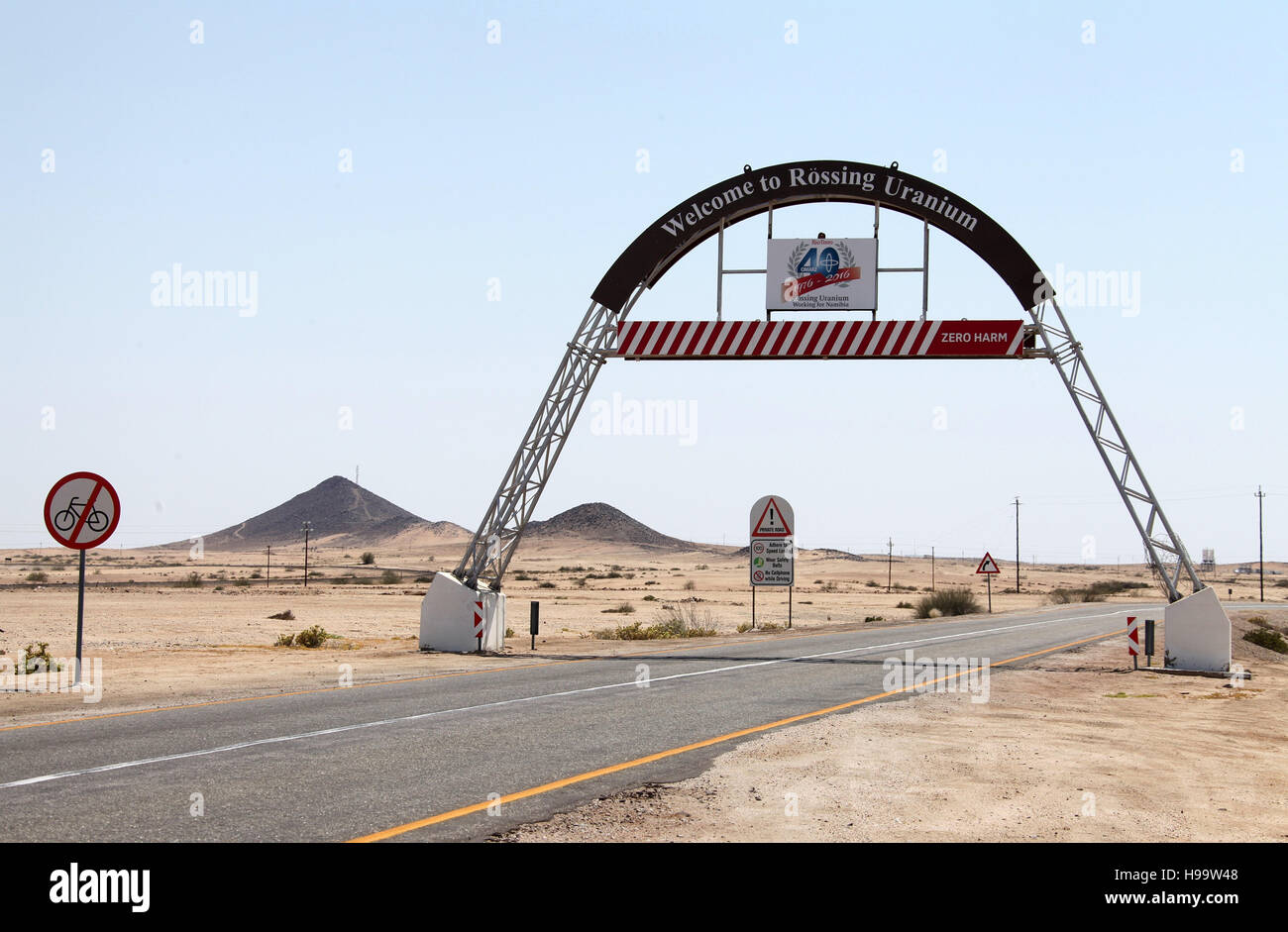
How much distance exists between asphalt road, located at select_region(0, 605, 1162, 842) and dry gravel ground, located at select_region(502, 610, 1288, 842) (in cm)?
61

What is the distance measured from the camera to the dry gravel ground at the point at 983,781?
25.0 feet

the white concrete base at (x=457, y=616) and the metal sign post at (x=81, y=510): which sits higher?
the metal sign post at (x=81, y=510)

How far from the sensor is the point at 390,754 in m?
10.2

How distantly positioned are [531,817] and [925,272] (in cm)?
1798

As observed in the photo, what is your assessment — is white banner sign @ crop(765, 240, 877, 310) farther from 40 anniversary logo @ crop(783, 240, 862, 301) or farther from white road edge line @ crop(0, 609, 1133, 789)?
white road edge line @ crop(0, 609, 1133, 789)

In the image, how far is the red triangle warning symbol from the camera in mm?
29578

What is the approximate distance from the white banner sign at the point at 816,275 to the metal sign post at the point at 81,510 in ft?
44.6

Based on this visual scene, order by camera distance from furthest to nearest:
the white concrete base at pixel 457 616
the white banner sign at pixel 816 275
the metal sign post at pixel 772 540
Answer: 1. the metal sign post at pixel 772 540
2. the white banner sign at pixel 816 275
3. the white concrete base at pixel 457 616

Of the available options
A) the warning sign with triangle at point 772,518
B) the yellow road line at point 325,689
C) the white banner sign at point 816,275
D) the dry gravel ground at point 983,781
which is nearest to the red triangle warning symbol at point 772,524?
the warning sign with triangle at point 772,518

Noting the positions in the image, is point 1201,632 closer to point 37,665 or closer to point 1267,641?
point 1267,641

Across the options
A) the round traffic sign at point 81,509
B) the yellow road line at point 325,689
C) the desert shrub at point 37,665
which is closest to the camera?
the yellow road line at point 325,689

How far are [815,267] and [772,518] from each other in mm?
8016

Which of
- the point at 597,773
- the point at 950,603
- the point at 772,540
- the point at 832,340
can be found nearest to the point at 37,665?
the point at 597,773

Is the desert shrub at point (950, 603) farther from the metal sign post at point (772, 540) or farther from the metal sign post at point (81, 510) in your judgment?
the metal sign post at point (81, 510)
